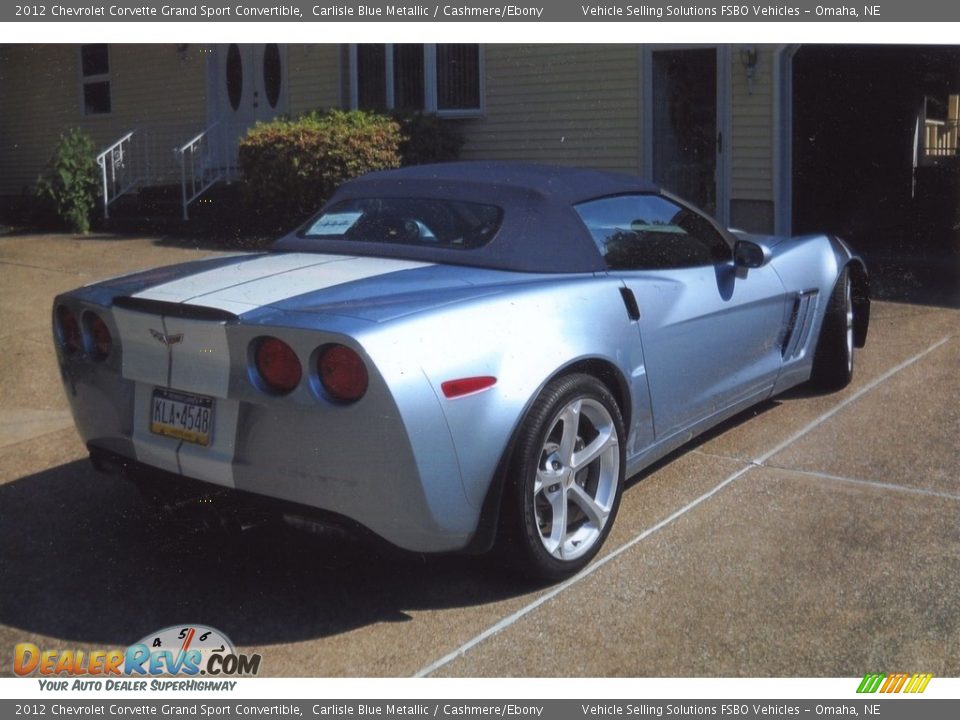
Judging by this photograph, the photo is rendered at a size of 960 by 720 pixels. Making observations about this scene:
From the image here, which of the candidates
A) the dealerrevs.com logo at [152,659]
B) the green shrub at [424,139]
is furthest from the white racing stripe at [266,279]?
the green shrub at [424,139]

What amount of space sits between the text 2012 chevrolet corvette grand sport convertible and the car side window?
1 cm

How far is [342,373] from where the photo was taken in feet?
10.5

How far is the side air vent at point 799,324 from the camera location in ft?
17.8

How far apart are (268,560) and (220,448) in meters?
0.74

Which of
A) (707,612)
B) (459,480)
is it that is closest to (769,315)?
(707,612)

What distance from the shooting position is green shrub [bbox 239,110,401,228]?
1263 cm

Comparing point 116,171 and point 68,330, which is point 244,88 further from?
point 68,330

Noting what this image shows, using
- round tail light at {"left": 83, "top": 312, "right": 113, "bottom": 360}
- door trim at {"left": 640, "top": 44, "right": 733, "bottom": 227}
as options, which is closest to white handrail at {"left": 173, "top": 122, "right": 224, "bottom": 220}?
door trim at {"left": 640, "top": 44, "right": 733, "bottom": 227}

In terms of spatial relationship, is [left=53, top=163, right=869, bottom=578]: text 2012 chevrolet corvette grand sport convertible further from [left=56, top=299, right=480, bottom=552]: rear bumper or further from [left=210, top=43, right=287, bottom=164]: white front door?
[left=210, top=43, right=287, bottom=164]: white front door

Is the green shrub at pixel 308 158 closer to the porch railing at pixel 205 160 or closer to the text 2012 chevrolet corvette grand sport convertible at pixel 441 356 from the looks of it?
the porch railing at pixel 205 160

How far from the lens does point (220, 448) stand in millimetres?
3402

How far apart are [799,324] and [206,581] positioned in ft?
10.5

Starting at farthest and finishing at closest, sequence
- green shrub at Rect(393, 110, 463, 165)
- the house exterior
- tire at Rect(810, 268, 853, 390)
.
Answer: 1. green shrub at Rect(393, 110, 463, 165)
2. the house exterior
3. tire at Rect(810, 268, 853, 390)
